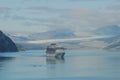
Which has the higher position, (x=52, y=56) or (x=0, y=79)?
(x=0, y=79)

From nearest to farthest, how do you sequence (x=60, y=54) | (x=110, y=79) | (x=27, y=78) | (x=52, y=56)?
1. (x=110, y=79)
2. (x=27, y=78)
3. (x=60, y=54)
4. (x=52, y=56)

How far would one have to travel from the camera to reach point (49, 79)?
3157 inches

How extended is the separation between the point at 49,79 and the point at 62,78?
2789 millimetres

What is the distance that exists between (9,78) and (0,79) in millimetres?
2730

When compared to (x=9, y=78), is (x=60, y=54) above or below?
below

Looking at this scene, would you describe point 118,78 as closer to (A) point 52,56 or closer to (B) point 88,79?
(B) point 88,79

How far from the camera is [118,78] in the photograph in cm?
7819

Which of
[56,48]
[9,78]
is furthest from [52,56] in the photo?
[9,78]

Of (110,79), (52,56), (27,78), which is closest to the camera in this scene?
(110,79)

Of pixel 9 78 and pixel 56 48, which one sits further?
pixel 56 48

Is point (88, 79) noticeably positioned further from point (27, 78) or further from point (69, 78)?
point (27, 78)

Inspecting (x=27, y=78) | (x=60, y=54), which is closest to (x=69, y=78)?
(x=27, y=78)

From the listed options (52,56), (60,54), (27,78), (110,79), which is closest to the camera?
(110,79)

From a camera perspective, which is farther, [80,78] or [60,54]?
[60,54]
